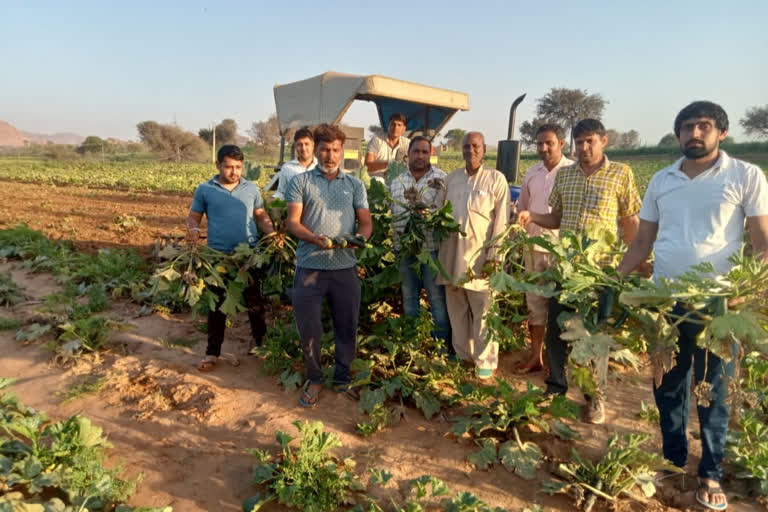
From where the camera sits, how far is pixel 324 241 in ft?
10.5

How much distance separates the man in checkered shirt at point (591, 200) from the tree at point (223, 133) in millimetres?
53977

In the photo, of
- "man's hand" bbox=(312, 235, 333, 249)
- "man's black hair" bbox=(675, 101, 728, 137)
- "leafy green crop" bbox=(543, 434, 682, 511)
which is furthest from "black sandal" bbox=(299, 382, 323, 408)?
"man's black hair" bbox=(675, 101, 728, 137)

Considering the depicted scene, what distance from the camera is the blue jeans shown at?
398cm

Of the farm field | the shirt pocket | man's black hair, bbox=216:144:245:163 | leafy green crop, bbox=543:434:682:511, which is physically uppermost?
man's black hair, bbox=216:144:245:163

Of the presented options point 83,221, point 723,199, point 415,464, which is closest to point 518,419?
point 415,464

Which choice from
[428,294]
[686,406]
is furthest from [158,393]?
[686,406]

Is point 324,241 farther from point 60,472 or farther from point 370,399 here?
point 60,472

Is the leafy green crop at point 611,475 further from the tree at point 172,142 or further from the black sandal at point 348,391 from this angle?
the tree at point 172,142

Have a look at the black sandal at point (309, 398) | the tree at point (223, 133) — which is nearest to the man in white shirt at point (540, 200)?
the black sandal at point (309, 398)

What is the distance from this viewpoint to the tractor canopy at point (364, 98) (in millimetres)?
6891

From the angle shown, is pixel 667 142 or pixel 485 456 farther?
pixel 667 142

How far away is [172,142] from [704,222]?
50.8 meters

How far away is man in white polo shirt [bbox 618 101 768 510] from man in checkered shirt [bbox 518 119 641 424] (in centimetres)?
55

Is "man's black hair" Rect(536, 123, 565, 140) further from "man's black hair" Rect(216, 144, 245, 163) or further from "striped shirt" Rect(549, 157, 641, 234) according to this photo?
"man's black hair" Rect(216, 144, 245, 163)
